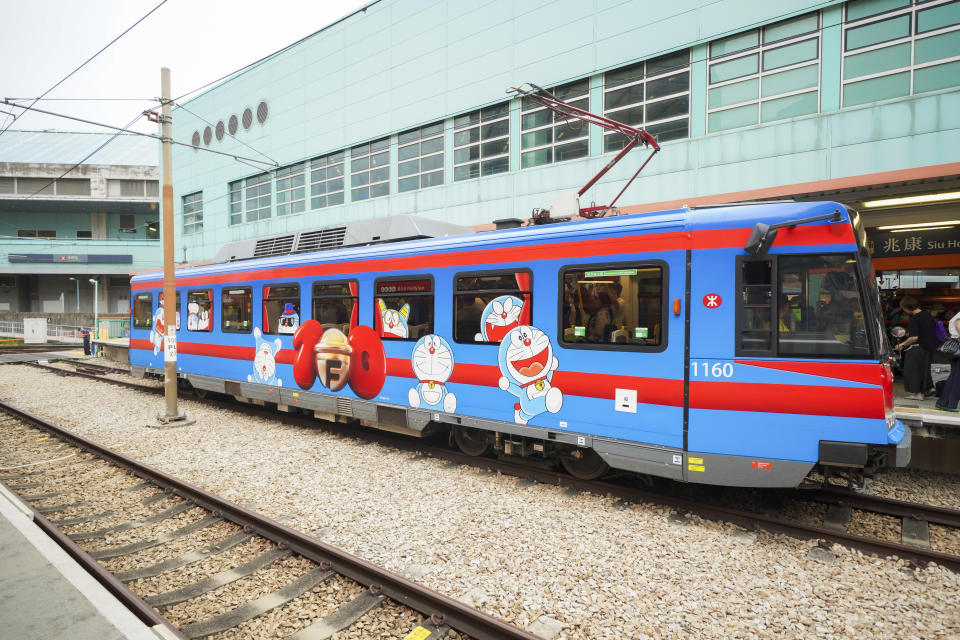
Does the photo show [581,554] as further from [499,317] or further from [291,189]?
[291,189]

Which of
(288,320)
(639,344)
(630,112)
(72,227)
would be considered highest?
(72,227)

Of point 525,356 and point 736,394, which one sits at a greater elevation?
point 525,356

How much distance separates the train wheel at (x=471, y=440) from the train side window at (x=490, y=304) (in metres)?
1.47

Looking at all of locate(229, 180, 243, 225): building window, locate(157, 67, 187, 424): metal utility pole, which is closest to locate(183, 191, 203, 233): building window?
locate(229, 180, 243, 225): building window

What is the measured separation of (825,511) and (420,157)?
17028mm

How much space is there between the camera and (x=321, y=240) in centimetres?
998

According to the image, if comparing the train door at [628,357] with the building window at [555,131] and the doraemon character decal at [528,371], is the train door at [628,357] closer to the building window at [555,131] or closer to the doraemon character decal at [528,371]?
the doraemon character decal at [528,371]

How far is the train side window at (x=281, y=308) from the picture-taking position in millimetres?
9836

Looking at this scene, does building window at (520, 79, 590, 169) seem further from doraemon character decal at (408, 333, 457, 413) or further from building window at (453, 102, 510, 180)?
doraemon character decal at (408, 333, 457, 413)

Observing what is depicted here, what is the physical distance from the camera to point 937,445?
278 inches

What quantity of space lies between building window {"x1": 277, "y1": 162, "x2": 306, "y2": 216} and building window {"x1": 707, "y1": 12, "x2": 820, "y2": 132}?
1778cm

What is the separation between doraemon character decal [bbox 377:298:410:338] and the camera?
318 inches

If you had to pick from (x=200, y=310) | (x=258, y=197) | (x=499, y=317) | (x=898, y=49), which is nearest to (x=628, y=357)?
(x=499, y=317)

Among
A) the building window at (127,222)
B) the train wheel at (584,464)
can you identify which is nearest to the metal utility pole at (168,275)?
the train wheel at (584,464)
